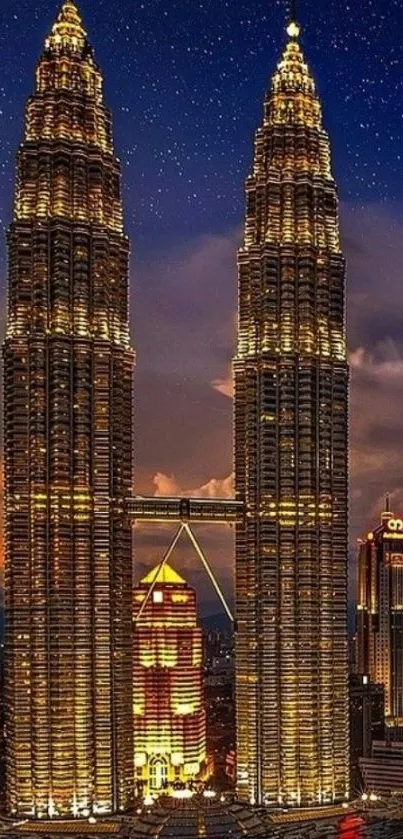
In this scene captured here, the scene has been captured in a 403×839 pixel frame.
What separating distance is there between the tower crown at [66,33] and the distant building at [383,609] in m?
33.6

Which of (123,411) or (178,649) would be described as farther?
(178,649)

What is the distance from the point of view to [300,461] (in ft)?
99.7

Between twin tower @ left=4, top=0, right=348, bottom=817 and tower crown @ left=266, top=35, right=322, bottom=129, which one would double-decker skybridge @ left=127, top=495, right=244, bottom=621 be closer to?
twin tower @ left=4, top=0, right=348, bottom=817

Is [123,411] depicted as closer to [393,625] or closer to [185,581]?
[185,581]

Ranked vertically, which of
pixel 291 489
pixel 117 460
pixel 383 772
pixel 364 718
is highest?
pixel 117 460

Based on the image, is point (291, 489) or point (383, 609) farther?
point (383, 609)

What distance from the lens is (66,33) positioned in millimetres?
30266

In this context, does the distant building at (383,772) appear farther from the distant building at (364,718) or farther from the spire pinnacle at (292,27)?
the spire pinnacle at (292,27)

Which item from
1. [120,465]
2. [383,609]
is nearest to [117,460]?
[120,465]

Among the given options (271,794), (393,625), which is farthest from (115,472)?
(393,625)

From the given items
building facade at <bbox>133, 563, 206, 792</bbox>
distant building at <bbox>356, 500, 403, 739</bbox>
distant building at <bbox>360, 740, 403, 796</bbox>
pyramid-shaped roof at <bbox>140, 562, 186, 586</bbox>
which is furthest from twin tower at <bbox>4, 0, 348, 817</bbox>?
distant building at <bbox>356, 500, 403, 739</bbox>

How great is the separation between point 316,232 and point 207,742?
18152 mm

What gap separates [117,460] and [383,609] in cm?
→ 3064

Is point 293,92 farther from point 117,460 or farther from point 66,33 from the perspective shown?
point 117,460
